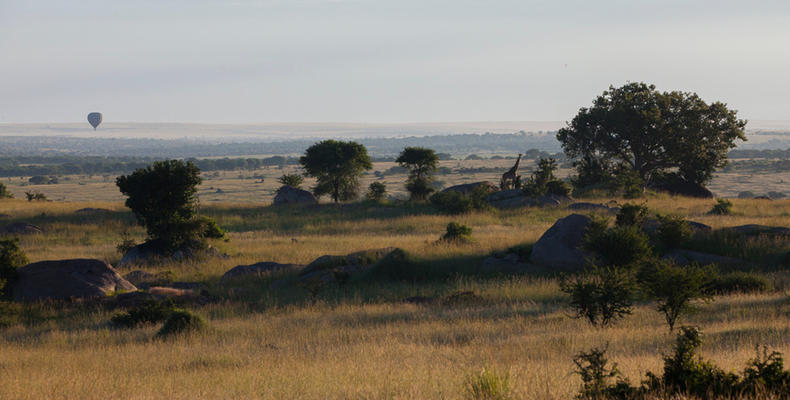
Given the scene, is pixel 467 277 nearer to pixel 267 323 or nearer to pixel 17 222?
pixel 267 323

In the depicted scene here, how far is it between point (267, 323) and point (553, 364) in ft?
26.6

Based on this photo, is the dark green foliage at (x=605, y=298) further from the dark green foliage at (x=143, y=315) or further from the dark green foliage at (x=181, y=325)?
the dark green foliage at (x=143, y=315)

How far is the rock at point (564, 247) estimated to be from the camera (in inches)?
851

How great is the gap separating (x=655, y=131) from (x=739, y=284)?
33114mm

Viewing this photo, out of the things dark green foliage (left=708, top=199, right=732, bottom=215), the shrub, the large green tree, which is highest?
the large green tree

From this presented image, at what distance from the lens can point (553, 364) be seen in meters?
9.17

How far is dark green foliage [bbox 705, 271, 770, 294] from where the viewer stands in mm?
17766

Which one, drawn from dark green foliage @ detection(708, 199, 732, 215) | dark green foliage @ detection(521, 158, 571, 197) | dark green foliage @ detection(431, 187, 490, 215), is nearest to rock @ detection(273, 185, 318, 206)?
dark green foliage @ detection(431, 187, 490, 215)

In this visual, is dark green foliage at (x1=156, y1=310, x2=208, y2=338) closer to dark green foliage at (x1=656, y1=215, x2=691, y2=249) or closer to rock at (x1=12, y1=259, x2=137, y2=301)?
rock at (x1=12, y1=259, x2=137, y2=301)

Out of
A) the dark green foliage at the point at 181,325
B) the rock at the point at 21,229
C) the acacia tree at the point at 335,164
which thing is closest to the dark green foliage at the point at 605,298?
the dark green foliage at the point at 181,325

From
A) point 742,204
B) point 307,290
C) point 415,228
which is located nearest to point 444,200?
point 415,228

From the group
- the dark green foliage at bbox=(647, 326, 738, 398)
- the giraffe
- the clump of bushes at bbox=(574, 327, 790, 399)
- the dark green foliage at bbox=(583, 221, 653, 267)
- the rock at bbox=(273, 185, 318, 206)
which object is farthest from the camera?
the giraffe

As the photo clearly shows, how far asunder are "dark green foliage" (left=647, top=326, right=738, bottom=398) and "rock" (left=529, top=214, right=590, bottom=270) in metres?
14.5

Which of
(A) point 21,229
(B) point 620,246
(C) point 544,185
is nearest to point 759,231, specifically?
(B) point 620,246
